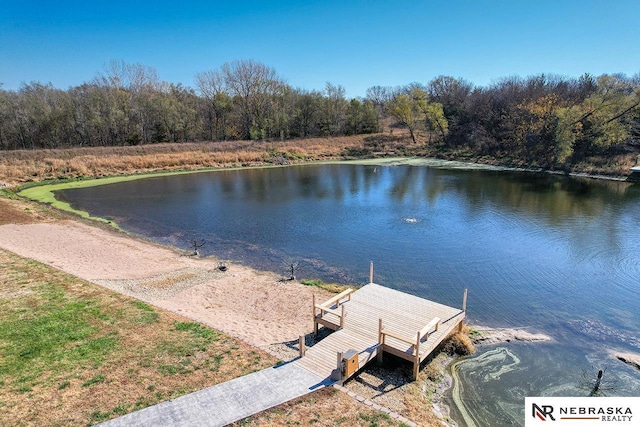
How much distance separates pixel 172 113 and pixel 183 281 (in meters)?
56.8

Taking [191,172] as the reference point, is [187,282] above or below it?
below

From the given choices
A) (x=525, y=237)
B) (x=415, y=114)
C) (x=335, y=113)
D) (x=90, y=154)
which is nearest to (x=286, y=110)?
(x=335, y=113)

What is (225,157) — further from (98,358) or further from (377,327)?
(377,327)

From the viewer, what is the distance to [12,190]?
37719 mm

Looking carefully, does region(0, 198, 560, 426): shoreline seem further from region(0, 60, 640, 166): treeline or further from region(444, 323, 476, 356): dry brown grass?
region(0, 60, 640, 166): treeline

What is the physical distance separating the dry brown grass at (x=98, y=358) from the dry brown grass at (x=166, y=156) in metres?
38.1

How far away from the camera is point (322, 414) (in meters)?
7.86

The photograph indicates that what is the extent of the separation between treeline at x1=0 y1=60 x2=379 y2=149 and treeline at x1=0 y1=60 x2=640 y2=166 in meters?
0.18

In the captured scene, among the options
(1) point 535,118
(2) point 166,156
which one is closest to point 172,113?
(2) point 166,156

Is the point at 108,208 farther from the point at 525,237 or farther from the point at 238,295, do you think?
the point at 525,237

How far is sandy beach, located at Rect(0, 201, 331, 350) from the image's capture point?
41.3ft

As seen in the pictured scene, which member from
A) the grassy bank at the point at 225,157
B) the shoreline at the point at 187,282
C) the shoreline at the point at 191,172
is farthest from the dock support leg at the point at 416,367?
the grassy bank at the point at 225,157

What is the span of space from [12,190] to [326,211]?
3255 cm

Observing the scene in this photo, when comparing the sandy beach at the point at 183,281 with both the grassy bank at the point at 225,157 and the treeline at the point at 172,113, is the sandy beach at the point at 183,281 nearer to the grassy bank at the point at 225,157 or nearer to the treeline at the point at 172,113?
the grassy bank at the point at 225,157
